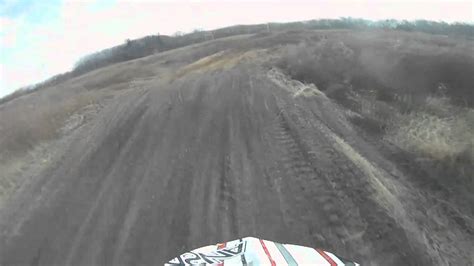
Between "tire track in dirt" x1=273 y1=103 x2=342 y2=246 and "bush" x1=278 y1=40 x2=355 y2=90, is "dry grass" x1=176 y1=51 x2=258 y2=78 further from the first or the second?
"tire track in dirt" x1=273 y1=103 x2=342 y2=246

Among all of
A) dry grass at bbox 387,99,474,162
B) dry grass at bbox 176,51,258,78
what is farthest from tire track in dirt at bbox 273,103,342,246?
dry grass at bbox 176,51,258,78

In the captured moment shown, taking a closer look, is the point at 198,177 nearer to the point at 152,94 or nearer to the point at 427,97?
the point at 152,94

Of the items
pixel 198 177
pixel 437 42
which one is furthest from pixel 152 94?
pixel 437 42

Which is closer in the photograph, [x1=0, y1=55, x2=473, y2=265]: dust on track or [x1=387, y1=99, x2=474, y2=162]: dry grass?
[x1=0, y1=55, x2=473, y2=265]: dust on track

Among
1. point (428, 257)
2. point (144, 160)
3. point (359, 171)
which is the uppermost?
point (144, 160)

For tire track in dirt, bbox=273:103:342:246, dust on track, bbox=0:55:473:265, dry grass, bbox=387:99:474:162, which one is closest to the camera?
dust on track, bbox=0:55:473:265

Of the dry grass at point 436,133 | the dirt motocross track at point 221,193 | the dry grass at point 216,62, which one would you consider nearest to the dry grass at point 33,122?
the dirt motocross track at point 221,193

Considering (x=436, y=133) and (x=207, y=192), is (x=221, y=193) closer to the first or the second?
(x=207, y=192)

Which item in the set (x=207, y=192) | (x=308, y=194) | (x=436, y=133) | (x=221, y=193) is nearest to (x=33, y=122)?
(x=207, y=192)
